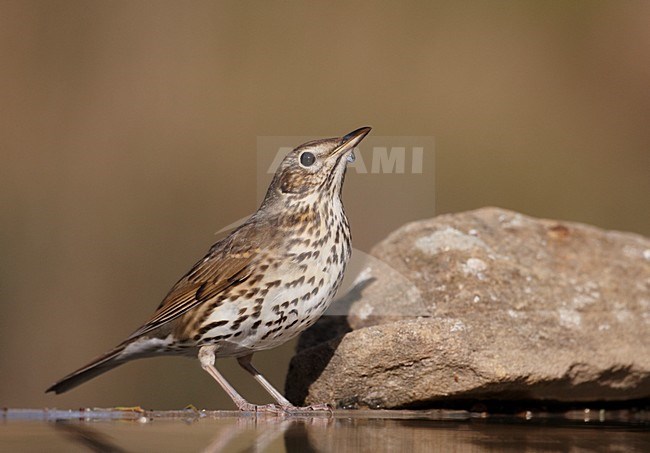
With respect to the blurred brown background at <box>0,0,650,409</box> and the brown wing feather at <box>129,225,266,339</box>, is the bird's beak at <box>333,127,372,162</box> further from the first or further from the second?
the blurred brown background at <box>0,0,650,409</box>

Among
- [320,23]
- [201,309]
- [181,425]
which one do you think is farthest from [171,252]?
[181,425]

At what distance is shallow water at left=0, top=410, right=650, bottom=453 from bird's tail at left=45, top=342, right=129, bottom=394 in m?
1.02

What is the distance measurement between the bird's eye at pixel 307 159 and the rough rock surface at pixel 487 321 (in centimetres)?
128

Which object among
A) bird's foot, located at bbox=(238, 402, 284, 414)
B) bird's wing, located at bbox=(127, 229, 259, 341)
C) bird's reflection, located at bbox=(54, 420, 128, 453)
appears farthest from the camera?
bird's wing, located at bbox=(127, 229, 259, 341)

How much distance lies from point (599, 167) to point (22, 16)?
9.12 metres

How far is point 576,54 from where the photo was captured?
18.6m

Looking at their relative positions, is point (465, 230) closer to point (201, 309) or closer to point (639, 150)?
point (201, 309)

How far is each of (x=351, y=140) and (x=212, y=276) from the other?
4.53 feet

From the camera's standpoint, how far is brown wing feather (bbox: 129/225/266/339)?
8281 mm

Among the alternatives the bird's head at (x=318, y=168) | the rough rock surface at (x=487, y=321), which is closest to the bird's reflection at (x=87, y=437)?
the rough rock surface at (x=487, y=321)

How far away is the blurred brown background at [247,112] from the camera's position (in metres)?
16.3

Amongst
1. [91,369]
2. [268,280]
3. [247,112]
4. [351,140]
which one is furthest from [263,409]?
[247,112]

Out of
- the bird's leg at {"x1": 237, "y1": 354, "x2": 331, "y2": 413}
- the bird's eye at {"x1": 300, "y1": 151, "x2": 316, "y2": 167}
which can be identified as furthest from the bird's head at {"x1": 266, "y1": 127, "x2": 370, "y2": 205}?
the bird's leg at {"x1": 237, "y1": 354, "x2": 331, "y2": 413}

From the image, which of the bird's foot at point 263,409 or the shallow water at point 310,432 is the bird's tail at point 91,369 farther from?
the bird's foot at point 263,409
